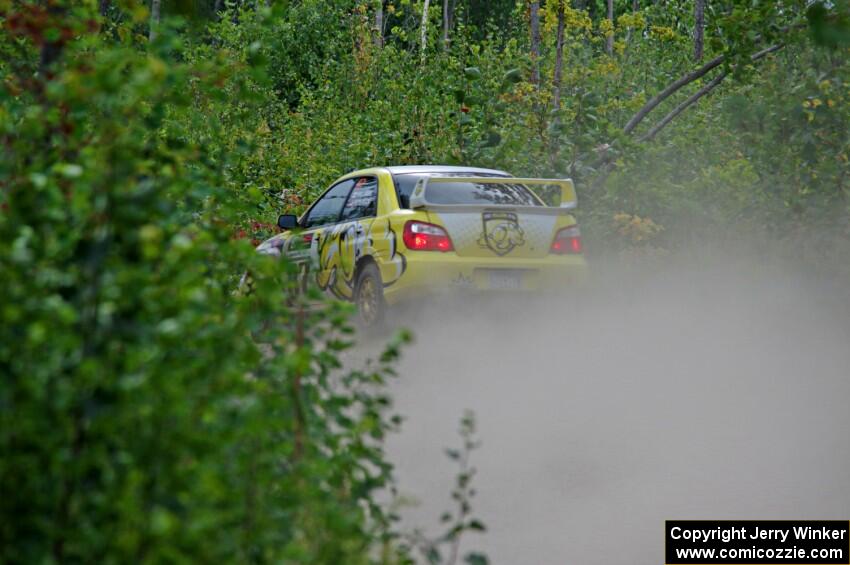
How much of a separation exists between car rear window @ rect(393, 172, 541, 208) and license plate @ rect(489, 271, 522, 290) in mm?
645

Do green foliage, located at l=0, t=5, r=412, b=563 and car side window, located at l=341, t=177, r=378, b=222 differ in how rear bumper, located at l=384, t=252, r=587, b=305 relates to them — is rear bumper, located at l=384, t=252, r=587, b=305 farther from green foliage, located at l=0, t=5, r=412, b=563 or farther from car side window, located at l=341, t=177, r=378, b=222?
green foliage, located at l=0, t=5, r=412, b=563

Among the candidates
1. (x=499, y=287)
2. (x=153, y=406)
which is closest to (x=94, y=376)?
(x=153, y=406)

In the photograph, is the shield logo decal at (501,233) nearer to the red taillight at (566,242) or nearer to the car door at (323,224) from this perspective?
the red taillight at (566,242)

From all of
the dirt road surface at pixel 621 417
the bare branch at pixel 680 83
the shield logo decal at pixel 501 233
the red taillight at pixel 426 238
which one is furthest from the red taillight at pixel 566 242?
the bare branch at pixel 680 83

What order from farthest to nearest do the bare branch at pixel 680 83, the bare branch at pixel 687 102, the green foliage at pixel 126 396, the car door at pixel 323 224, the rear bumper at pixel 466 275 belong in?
the bare branch at pixel 687 102
the bare branch at pixel 680 83
the car door at pixel 323 224
the rear bumper at pixel 466 275
the green foliage at pixel 126 396

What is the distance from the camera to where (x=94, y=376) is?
365cm

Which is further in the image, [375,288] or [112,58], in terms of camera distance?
[375,288]

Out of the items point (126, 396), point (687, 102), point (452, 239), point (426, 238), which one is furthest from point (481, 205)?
point (126, 396)

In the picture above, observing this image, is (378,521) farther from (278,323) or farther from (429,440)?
(429,440)

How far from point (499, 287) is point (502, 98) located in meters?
6.55

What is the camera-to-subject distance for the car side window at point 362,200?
13.4 metres

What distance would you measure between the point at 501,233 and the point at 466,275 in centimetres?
48

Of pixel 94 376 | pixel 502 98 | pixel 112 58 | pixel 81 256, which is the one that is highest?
pixel 502 98

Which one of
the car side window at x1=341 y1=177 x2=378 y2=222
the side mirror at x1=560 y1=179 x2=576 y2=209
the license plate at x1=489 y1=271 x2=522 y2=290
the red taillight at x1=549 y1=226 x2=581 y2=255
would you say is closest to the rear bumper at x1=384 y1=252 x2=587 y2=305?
the license plate at x1=489 y1=271 x2=522 y2=290
